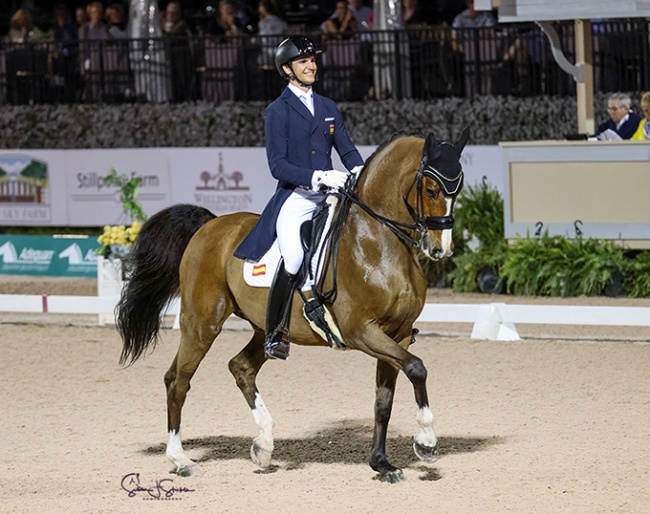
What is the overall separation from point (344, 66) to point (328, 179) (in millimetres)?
10292

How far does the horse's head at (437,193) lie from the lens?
19.3 ft

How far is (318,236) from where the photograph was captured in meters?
6.38

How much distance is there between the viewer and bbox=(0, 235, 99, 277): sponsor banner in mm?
15258

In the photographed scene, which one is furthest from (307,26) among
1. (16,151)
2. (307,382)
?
(307,382)

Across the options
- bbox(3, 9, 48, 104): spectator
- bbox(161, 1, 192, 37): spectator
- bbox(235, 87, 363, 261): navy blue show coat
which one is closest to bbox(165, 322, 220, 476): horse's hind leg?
bbox(235, 87, 363, 261): navy blue show coat

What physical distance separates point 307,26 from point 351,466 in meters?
12.0

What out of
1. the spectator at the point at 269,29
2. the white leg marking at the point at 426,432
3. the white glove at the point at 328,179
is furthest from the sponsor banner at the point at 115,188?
the white leg marking at the point at 426,432

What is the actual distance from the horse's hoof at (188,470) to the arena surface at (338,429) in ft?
0.17

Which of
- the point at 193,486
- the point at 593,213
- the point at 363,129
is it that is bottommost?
the point at 193,486

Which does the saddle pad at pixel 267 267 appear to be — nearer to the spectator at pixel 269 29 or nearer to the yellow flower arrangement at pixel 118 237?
the yellow flower arrangement at pixel 118 237

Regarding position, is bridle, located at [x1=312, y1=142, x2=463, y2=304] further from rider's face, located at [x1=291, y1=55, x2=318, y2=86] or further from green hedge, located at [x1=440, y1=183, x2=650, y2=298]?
green hedge, located at [x1=440, y1=183, x2=650, y2=298]

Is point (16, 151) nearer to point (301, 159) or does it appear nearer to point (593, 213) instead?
point (593, 213)

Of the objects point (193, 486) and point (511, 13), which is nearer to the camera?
point (193, 486)

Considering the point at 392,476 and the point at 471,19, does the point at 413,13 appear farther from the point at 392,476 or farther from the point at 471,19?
the point at 392,476
